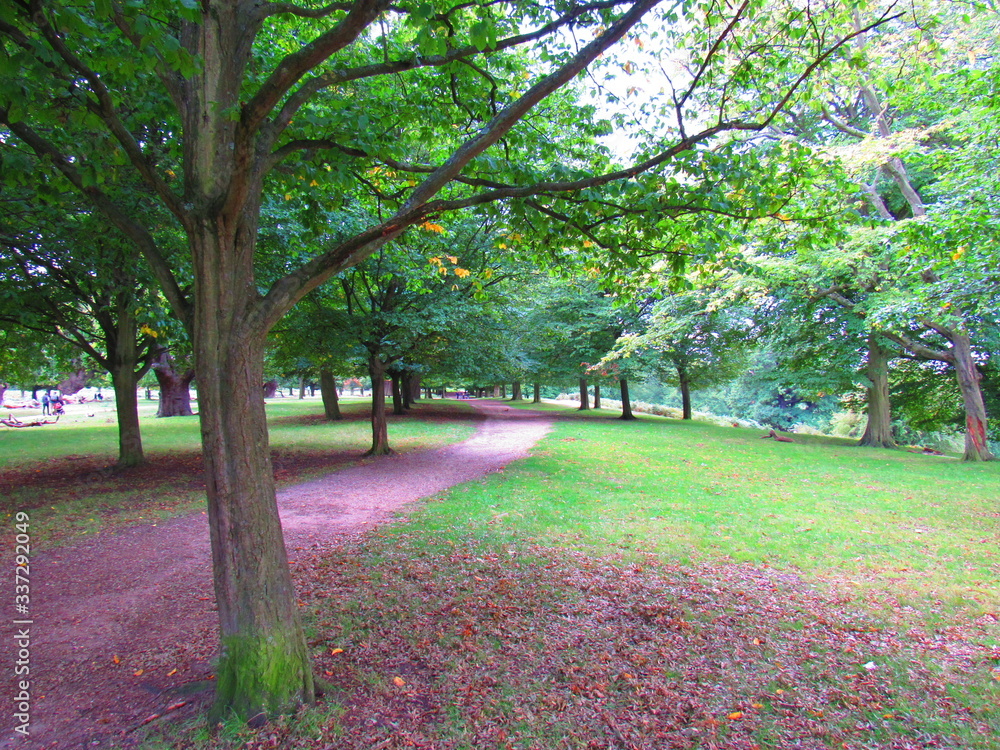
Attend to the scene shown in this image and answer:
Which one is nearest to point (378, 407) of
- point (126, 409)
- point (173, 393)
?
point (126, 409)

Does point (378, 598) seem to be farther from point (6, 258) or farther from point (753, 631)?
point (6, 258)

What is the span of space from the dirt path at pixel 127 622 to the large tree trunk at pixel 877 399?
17576 millimetres

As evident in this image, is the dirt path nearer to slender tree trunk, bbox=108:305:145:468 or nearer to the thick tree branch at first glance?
the thick tree branch

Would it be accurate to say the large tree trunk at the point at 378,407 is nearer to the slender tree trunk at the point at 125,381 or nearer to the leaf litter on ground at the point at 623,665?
the slender tree trunk at the point at 125,381

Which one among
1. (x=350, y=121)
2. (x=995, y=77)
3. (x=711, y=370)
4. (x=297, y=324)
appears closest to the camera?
(x=350, y=121)

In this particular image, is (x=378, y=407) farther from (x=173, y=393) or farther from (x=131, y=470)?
(x=173, y=393)

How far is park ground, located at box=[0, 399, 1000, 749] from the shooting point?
304 centimetres

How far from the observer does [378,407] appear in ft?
45.5

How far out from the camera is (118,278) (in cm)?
800

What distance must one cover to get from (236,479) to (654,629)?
3448 mm

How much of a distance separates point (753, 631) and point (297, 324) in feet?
37.0

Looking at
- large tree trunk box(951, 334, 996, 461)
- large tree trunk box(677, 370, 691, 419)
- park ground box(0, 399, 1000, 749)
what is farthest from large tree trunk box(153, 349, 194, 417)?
large tree trunk box(951, 334, 996, 461)

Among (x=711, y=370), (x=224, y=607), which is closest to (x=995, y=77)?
(x=224, y=607)

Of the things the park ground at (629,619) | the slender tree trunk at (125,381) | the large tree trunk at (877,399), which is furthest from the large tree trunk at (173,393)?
the large tree trunk at (877,399)
